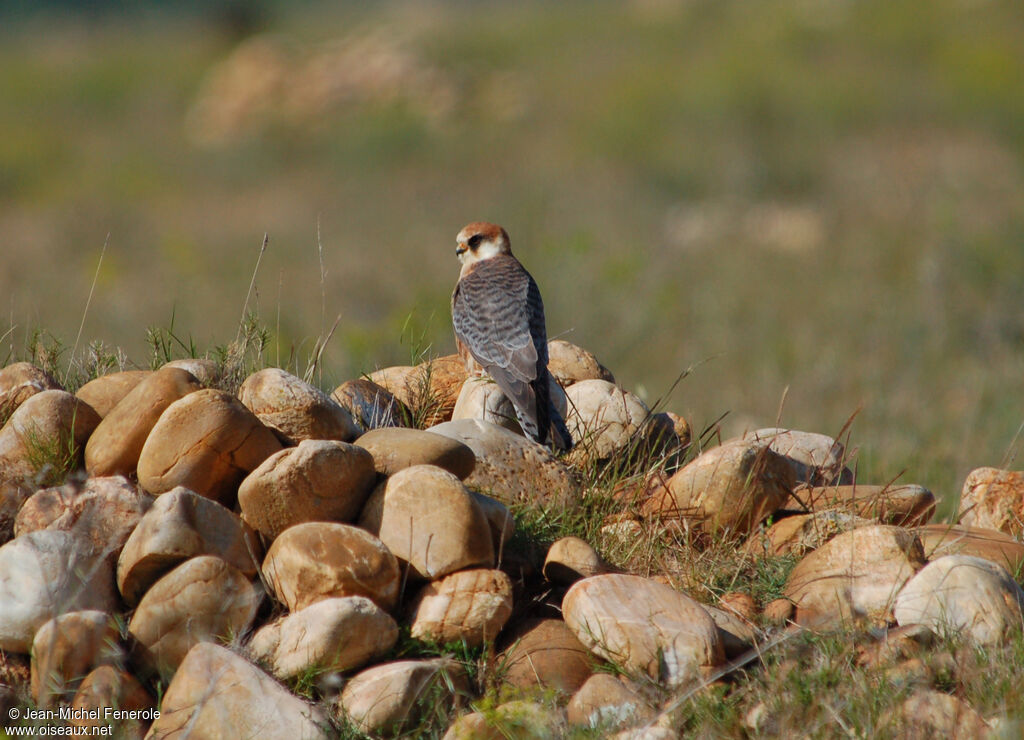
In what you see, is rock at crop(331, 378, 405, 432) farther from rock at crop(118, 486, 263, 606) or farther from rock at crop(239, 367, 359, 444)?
rock at crop(118, 486, 263, 606)

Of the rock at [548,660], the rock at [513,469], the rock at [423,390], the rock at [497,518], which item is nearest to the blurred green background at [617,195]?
the rock at [423,390]

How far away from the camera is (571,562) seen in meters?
3.36

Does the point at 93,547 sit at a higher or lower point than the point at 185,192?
higher

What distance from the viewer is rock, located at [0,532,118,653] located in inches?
114

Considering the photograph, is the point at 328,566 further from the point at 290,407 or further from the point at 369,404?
the point at 369,404

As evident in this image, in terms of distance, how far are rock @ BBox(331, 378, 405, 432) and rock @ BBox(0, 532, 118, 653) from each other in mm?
1196

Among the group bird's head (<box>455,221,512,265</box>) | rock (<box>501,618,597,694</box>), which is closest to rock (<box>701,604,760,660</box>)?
rock (<box>501,618,597,694</box>)

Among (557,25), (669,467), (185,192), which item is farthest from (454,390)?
(557,25)

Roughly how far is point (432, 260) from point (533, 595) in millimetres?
13396

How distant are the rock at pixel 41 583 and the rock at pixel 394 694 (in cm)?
73

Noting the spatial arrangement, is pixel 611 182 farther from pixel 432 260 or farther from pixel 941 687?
pixel 941 687

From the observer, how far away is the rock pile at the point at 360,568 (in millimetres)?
2844

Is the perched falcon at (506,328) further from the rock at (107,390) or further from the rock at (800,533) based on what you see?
the rock at (107,390)

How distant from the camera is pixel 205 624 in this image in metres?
2.96
